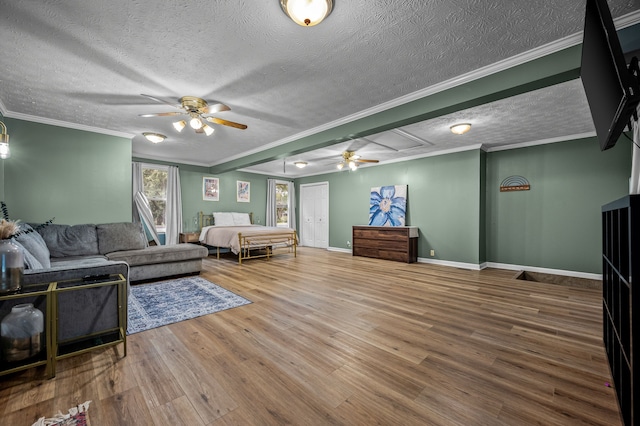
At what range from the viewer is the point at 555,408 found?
1529 mm

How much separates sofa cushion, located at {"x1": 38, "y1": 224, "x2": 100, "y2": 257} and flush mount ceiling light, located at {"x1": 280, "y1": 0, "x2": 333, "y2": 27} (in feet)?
14.5

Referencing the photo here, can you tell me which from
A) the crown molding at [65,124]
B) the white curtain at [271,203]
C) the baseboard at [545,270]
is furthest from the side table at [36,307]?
the white curtain at [271,203]

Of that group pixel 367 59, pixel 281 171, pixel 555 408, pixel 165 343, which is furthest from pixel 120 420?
pixel 281 171

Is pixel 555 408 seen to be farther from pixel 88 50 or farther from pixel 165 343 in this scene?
pixel 88 50

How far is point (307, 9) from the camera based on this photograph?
1.72m

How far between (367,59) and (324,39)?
0.50m

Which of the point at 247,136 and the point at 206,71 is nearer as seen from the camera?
the point at 206,71

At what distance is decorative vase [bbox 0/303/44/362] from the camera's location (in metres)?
1.70

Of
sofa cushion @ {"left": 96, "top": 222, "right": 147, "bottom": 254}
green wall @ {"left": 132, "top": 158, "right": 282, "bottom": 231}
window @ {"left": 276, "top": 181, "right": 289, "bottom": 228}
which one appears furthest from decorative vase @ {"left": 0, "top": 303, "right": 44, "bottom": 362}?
window @ {"left": 276, "top": 181, "right": 289, "bottom": 228}

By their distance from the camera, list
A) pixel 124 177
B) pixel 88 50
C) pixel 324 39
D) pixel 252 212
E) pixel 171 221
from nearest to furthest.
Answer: pixel 324 39 → pixel 88 50 → pixel 124 177 → pixel 171 221 → pixel 252 212

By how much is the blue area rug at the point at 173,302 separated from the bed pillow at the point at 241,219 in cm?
363

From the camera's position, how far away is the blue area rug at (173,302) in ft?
9.18

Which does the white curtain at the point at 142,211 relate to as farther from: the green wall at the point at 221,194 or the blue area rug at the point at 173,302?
the blue area rug at the point at 173,302

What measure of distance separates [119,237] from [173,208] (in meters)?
2.63
